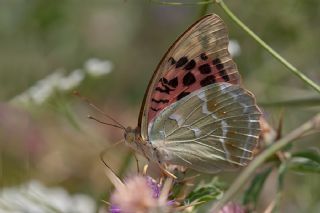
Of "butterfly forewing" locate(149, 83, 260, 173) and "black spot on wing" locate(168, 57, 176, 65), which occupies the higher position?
"black spot on wing" locate(168, 57, 176, 65)

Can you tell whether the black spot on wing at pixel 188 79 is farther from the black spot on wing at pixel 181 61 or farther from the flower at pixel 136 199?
the flower at pixel 136 199

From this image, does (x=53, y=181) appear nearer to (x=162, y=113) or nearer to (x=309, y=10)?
(x=162, y=113)

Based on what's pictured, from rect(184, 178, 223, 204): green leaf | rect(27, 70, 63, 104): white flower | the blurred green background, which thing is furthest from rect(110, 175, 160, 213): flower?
rect(27, 70, 63, 104): white flower

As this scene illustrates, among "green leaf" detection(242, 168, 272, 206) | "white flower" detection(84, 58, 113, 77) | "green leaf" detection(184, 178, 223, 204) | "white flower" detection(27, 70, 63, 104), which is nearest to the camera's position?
"green leaf" detection(184, 178, 223, 204)

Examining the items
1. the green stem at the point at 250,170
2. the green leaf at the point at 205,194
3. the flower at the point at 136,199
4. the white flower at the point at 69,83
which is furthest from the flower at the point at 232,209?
the white flower at the point at 69,83

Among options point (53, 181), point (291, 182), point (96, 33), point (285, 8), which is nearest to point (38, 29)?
point (96, 33)

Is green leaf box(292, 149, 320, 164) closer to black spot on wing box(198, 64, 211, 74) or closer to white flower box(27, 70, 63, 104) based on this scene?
black spot on wing box(198, 64, 211, 74)

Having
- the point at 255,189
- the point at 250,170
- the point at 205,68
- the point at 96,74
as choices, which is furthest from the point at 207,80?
the point at 96,74
